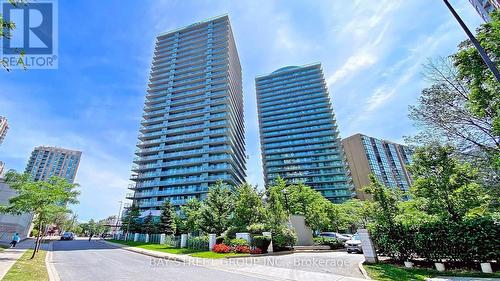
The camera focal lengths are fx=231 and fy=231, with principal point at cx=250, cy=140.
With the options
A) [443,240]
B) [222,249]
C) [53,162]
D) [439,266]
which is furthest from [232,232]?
[53,162]

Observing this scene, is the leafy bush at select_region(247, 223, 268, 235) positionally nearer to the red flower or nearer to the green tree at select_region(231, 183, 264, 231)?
the green tree at select_region(231, 183, 264, 231)

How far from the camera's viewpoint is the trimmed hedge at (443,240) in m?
9.47

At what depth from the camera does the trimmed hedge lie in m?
9.47

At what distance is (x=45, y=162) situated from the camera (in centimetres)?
12106

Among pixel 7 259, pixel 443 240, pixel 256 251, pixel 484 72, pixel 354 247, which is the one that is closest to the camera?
pixel 484 72

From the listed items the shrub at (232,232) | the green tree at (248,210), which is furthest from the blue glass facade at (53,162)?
the shrub at (232,232)

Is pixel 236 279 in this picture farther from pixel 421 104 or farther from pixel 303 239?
Answer: pixel 303 239

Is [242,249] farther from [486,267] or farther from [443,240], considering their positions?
[486,267]

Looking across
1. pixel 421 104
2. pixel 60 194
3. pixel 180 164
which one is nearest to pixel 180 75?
pixel 180 164

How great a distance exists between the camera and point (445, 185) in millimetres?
12359

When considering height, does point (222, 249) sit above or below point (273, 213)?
below

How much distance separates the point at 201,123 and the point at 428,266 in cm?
6771

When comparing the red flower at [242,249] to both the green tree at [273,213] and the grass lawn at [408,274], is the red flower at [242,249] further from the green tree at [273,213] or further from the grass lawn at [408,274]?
the grass lawn at [408,274]

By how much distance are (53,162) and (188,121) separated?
100 meters
